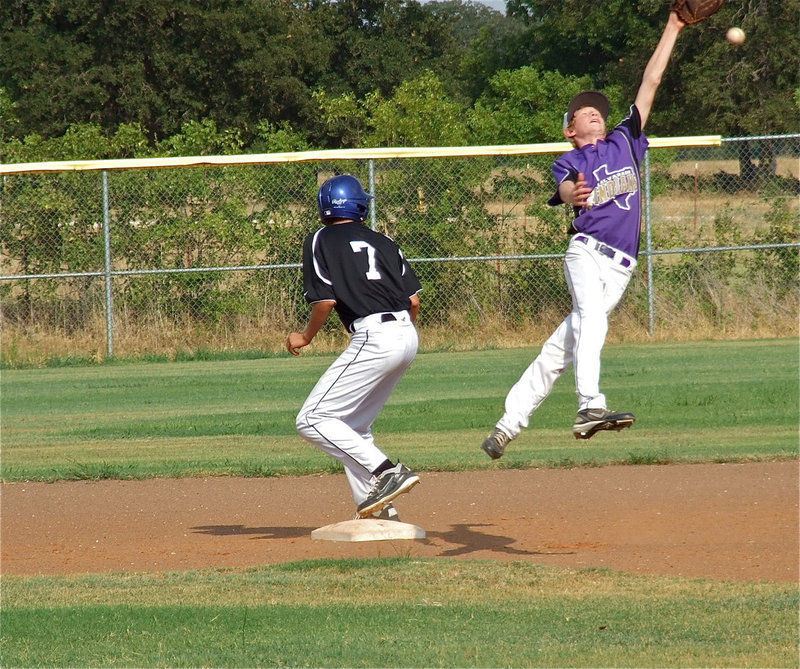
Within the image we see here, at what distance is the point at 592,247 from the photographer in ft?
20.3

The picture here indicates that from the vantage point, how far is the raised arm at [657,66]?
629 cm

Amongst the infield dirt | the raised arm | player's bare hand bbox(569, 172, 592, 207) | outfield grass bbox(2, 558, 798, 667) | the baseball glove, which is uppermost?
the baseball glove

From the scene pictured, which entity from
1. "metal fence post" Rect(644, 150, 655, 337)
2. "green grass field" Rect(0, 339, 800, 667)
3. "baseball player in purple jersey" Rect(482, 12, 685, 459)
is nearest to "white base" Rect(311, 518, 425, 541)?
"green grass field" Rect(0, 339, 800, 667)

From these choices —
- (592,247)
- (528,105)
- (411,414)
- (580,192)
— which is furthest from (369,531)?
(528,105)

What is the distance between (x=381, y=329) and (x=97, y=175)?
38.7 feet

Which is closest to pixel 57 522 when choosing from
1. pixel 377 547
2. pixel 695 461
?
pixel 377 547

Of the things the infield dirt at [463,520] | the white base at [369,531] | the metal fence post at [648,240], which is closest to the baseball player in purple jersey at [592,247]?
the infield dirt at [463,520]

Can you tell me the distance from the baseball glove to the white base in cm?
334

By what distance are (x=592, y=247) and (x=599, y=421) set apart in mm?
977

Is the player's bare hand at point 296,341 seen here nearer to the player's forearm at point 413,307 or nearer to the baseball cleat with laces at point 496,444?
the player's forearm at point 413,307

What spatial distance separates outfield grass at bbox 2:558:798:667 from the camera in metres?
4.47

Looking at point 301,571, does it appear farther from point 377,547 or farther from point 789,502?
point 789,502

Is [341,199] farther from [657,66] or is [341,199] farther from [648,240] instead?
[648,240]

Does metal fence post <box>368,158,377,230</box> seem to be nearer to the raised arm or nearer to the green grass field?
the green grass field
